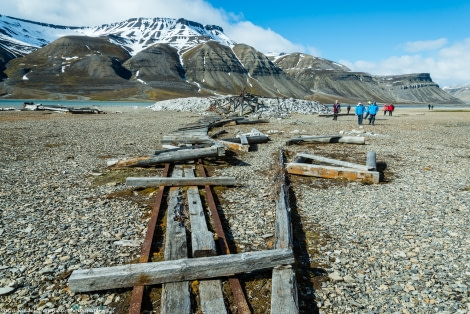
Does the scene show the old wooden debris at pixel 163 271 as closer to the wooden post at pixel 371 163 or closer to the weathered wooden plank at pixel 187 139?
the wooden post at pixel 371 163

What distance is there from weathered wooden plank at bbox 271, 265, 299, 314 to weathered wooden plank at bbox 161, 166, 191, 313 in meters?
1.19

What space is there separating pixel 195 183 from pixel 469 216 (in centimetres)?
758

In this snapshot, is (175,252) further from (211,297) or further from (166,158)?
(166,158)

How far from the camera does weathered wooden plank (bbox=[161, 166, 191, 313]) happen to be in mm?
4035

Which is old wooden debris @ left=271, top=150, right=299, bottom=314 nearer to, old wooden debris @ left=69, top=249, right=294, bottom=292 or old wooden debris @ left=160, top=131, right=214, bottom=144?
old wooden debris @ left=69, top=249, right=294, bottom=292

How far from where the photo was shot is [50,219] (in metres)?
7.02

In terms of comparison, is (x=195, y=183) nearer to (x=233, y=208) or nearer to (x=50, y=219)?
(x=233, y=208)

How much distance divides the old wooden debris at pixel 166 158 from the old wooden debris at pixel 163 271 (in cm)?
777

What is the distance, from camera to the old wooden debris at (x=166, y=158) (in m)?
11.9

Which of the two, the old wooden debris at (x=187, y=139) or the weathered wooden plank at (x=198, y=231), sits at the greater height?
the old wooden debris at (x=187, y=139)

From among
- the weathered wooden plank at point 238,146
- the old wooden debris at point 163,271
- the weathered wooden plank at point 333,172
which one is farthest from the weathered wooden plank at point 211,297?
the weathered wooden plank at point 238,146

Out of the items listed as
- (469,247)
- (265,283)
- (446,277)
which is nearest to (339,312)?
(265,283)

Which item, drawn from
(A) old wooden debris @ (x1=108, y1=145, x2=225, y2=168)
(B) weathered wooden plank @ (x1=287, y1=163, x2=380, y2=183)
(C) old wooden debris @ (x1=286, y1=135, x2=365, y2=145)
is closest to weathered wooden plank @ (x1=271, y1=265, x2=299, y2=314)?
(B) weathered wooden plank @ (x1=287, y1=163, x2=380, y2=183)

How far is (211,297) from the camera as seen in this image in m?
4.23
